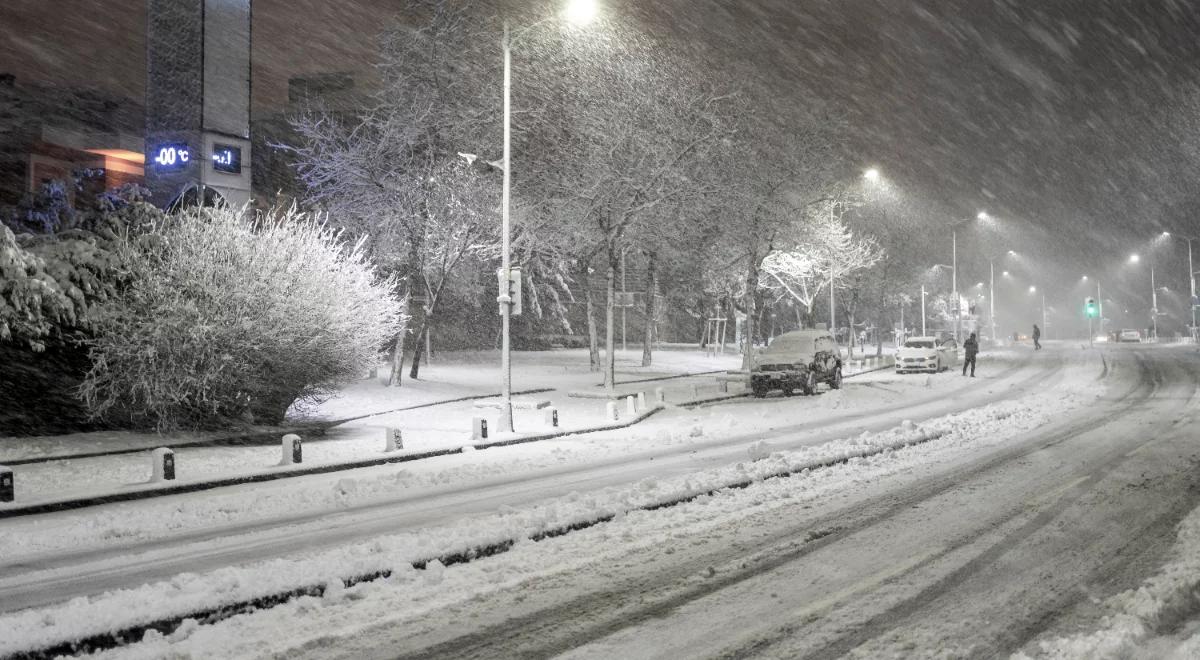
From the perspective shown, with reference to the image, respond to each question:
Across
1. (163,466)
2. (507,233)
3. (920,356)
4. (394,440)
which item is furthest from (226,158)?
(920,356)

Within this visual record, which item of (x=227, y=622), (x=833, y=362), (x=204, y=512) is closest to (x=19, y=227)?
(x=204, y=512)

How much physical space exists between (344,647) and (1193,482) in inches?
419

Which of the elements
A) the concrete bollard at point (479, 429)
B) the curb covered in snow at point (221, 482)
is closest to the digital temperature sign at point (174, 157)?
the concrete bollard at point (479, 429)

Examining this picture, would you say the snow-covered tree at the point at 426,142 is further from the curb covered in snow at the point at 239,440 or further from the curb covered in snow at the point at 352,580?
the curb covered in snow at the point at 352,580

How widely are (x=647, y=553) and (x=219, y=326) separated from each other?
1214cm

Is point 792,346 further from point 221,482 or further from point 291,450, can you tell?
point 221,482

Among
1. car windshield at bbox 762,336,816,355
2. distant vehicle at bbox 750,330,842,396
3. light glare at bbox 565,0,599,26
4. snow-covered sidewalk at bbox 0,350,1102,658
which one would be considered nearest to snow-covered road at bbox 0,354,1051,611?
snow-covered sidewalk at bbox 0,350,1102,658

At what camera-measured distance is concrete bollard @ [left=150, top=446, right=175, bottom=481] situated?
13.2 m

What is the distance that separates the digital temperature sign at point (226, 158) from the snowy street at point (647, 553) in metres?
30.3

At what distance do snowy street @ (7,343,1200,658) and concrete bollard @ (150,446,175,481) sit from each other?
90 centimetres

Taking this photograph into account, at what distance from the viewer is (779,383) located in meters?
28.2

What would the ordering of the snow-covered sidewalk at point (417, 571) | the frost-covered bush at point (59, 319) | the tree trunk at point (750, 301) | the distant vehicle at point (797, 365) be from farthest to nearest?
the tree trunk at point (750, 301) < the distant vehicle at point (797, 365) < the frost-covered bush at point (59, 319) < the snow-covered sidewalk at point (417, 571)

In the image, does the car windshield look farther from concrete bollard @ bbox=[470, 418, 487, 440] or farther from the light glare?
the light glare

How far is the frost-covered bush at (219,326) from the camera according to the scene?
55.9 feet
